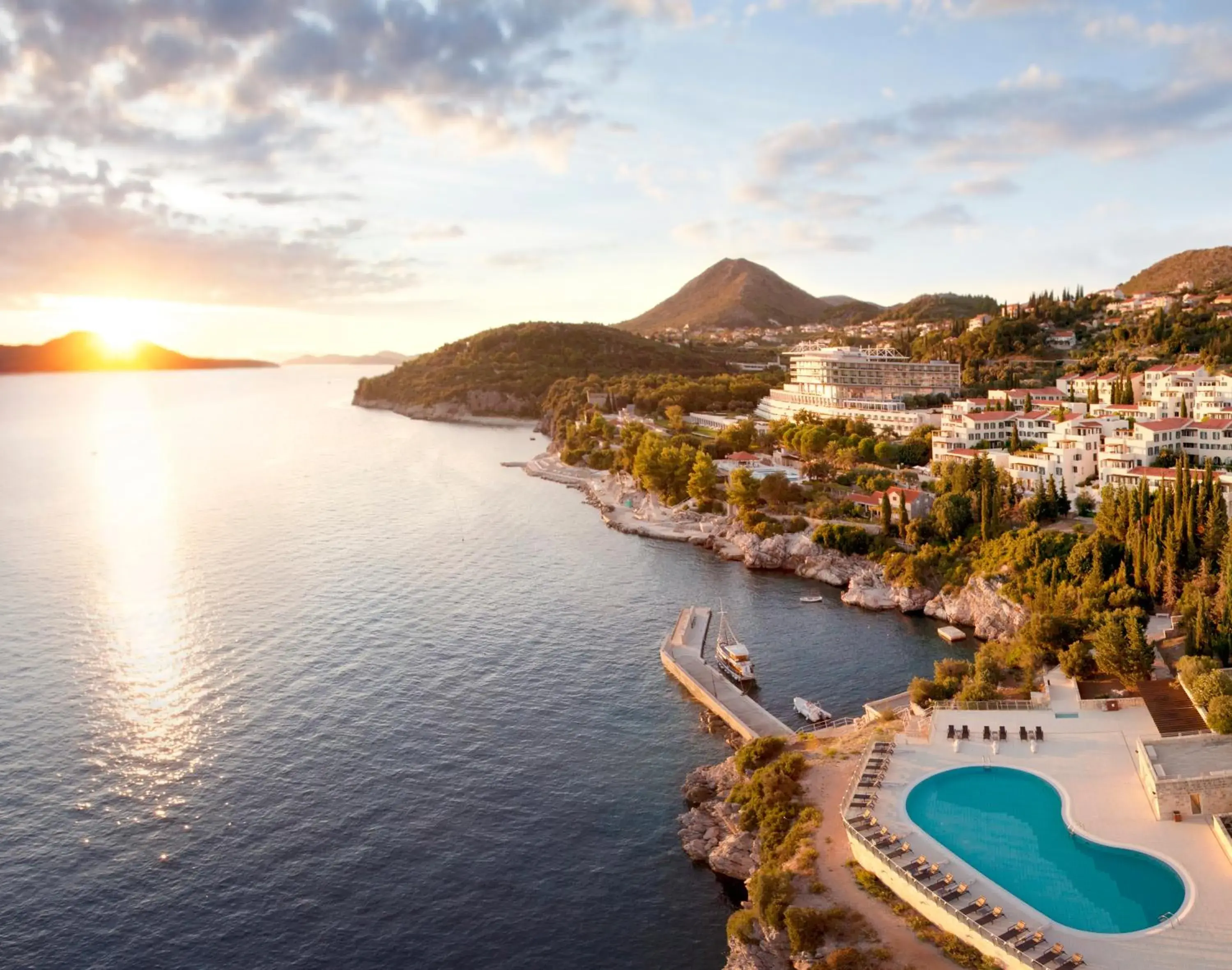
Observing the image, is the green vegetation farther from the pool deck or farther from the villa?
the pool deck

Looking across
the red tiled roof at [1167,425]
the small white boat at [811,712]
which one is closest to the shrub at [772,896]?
the small white boat at [811,712]

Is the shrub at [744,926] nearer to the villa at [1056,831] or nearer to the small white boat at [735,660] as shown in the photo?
the villa at [1056,831]

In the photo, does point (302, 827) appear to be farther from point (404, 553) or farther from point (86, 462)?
point (86, 462)

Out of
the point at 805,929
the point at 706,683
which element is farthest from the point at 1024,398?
the point at 805,929

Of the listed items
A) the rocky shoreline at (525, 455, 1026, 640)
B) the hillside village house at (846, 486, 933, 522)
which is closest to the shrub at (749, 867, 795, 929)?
the rocky shoreline at (525, 455, 1026, 640)

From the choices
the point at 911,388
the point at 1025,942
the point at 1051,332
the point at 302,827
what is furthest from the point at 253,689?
the point at 1051,332

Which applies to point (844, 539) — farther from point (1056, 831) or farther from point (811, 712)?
point (1056, 831)
